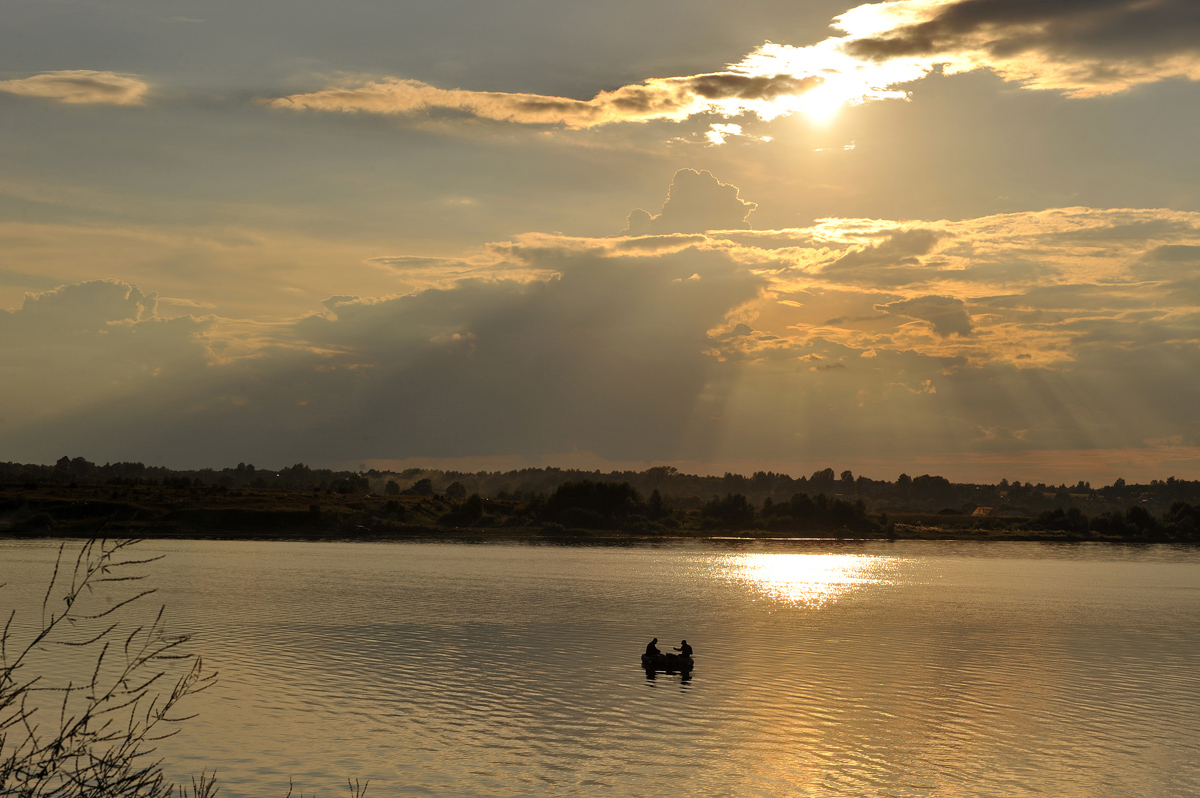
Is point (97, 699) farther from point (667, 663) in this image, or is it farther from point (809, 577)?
point (809, 577)

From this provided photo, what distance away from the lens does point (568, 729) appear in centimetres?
3869

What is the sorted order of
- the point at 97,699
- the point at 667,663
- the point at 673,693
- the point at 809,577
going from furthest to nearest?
the point at 809,577, the point at 667,663, the point at 673,693, the point at 97,699

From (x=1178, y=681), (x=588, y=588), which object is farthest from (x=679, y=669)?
(x=588, y=588)

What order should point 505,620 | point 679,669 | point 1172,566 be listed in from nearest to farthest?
1. point 679,669
2. point 505,620
3. point 1172,566

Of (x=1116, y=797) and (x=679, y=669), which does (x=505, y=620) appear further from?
(x=1116, y=797)

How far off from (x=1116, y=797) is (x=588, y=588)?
265 feet

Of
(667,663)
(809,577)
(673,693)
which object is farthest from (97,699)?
(809,577)

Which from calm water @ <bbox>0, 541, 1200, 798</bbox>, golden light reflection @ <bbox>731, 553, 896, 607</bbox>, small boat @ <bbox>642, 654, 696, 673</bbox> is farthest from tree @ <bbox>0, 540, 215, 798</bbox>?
golden light reflection @ <bbox>731, 553, 896, 607</bbox>

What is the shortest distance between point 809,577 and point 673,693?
354 feet

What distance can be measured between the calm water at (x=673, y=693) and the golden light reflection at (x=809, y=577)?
28.7 ft

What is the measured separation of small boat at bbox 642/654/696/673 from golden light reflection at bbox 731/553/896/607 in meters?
50.7

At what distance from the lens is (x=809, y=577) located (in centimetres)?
15075

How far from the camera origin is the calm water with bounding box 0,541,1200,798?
108 ft

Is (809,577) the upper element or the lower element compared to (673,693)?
lower
